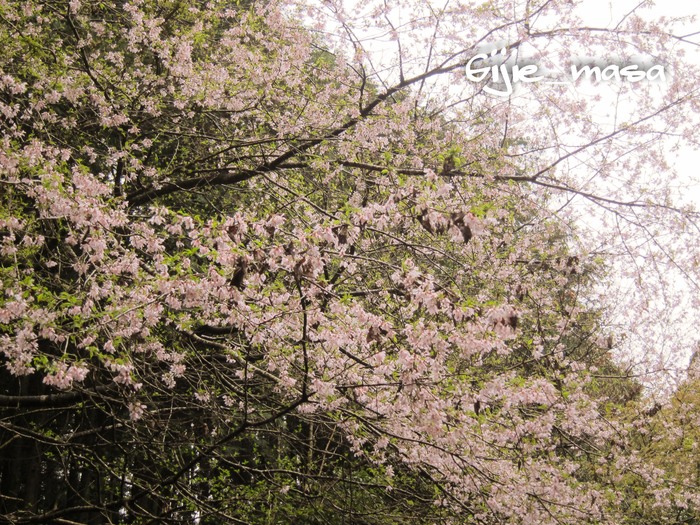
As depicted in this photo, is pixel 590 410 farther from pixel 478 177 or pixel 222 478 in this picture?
pixel 222 478

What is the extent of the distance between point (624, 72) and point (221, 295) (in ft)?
19.4

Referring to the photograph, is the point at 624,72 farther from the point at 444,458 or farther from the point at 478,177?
the point at 444,458

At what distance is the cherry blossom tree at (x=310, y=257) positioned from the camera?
4.56 metres

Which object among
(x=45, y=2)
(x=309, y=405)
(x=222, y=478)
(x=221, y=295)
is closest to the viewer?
(x=221, y=295)

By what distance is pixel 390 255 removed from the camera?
9070mm

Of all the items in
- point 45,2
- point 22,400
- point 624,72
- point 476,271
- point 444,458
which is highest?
point 624,72

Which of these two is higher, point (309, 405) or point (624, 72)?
point (624, 72)

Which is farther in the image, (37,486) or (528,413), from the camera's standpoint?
(37,486)

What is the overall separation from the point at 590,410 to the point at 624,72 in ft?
13.5

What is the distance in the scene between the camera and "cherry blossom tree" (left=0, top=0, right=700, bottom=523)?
456 cm

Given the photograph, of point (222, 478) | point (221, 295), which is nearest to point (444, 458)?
point (221, 295)

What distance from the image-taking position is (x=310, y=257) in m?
4.00

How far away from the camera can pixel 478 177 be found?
22.8 feet

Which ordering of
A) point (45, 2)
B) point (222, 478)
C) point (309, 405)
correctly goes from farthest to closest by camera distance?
point (222, 478)
point (45, 2)
point (309, 405)
